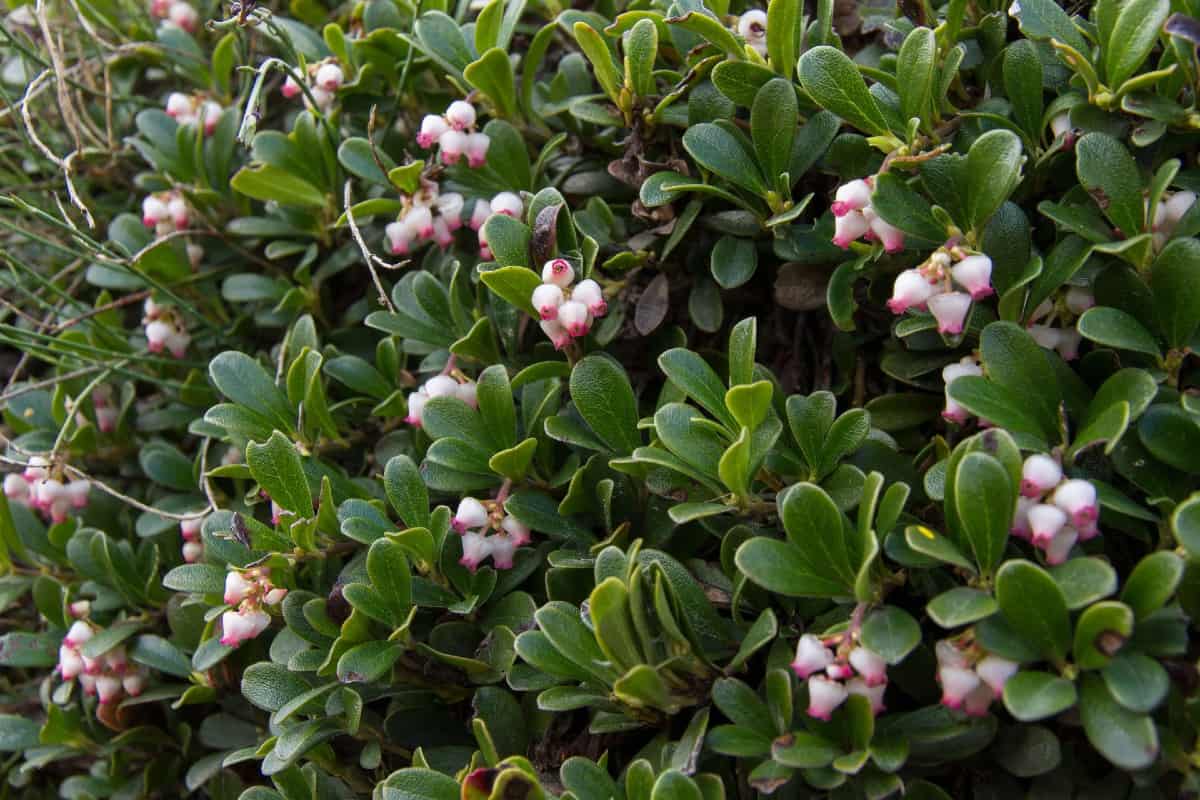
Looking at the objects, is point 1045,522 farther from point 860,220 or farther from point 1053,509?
point 860,220

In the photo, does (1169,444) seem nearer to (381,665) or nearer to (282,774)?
(381,665)

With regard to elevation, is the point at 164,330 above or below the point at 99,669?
above

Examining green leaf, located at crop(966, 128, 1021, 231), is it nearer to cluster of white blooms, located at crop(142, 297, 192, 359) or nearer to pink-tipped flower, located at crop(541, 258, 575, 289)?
pink-tipped flower, located at crop(541, 258, 575, 289)

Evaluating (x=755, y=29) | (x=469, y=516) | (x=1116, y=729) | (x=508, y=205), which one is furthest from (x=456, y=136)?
(x=1116, y=729)

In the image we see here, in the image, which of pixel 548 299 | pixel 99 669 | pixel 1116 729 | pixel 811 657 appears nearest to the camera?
pixel 1116 729

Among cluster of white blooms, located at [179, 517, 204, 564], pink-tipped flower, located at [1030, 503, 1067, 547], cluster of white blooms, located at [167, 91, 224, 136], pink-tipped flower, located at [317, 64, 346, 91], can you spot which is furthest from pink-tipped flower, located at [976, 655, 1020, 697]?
cluster of white blooms, located at [167, 91, 224, 136]

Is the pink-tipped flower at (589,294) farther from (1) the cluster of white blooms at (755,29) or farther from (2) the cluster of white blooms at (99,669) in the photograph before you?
(2) the cluster of white blooms at (99,669)

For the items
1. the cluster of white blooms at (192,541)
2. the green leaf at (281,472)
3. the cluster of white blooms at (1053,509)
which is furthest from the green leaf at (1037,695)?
the cluster of white blooms at (192,541)
